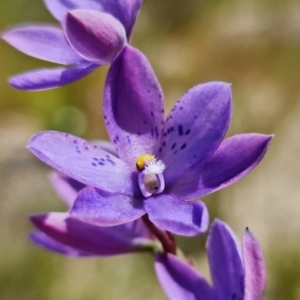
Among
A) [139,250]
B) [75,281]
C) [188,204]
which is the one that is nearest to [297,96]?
[75,281]

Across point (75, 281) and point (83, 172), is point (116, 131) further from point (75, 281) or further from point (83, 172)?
point (75, 281)

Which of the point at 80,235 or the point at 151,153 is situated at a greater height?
the point at 151,153

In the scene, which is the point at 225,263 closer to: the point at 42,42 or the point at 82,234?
the point at 82,234

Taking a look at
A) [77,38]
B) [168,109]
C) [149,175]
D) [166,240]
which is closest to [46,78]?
[77,38]

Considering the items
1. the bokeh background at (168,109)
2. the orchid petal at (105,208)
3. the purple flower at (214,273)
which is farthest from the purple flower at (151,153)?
the bokeh background at (168,109)

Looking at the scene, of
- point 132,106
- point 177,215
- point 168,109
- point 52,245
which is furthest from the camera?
point 168,109

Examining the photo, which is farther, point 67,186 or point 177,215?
point 67,186

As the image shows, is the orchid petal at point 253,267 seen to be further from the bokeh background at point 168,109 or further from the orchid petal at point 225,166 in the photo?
the bokeh background at point 168,109
